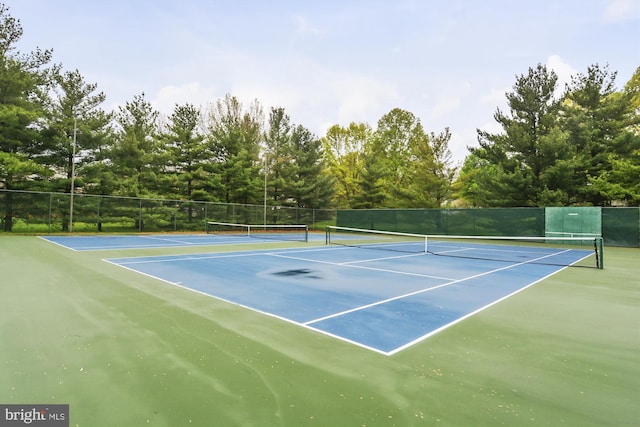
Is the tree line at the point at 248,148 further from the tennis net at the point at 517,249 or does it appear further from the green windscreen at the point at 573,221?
the tennis net at the point at 517,249

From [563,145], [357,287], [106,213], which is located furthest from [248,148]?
[357,287]

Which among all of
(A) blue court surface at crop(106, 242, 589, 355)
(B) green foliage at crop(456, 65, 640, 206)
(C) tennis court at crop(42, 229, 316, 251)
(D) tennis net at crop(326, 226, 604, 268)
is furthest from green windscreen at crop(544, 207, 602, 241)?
(C) tennis court at crop(42, 229, 316, 251)

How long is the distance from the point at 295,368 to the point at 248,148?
30.9 m

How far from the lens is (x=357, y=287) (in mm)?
6309

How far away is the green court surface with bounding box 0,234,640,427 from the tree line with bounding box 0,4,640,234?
18879 mm

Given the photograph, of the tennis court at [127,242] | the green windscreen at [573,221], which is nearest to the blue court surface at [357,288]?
the tennis court at [127,242]

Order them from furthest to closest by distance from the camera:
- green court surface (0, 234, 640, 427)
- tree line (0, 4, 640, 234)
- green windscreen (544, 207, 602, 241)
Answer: tree line (0, 4, 640, 234)
green windscreen (544, 207, 602, 241)
green court surface (0, 234, 640, 427)

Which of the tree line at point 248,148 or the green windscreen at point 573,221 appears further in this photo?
the tree line at point 248,148

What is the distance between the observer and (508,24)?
11922mm

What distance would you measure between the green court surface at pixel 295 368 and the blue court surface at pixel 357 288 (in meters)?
0.29

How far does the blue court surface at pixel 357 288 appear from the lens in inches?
160

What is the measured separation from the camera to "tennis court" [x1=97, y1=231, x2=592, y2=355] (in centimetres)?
409

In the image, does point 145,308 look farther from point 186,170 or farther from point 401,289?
point 186,170

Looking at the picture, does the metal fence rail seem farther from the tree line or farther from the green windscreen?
the green windscreen
